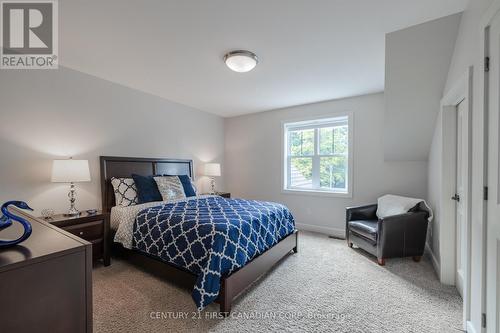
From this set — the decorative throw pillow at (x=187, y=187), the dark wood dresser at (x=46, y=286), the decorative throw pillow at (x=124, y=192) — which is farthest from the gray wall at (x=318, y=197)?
the dark wood dresser at (x=46, y=286)

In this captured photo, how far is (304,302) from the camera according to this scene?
6.72 feet

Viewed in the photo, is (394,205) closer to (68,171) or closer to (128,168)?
(128,168)

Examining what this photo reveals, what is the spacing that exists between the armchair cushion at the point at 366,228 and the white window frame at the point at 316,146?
0.76m

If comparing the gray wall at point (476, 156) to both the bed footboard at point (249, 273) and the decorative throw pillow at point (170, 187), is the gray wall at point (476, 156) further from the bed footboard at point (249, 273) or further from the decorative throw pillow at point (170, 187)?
the decorative throw pillow at point (170, 187)

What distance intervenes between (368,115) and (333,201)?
1.58 m

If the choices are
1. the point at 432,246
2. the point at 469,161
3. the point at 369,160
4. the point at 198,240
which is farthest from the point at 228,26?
the point at 432,246

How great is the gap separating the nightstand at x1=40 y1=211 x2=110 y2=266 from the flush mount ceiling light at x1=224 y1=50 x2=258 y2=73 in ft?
7.78

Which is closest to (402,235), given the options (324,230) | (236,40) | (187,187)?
(324,230)

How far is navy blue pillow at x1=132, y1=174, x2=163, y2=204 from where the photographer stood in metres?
3.19

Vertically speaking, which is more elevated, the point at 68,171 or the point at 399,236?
the point at 68,171

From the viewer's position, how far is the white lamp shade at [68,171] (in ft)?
8.09

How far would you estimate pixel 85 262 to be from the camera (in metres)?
1.00

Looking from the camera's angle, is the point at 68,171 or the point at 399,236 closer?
the point at 68,171

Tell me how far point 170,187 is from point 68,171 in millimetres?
1282
